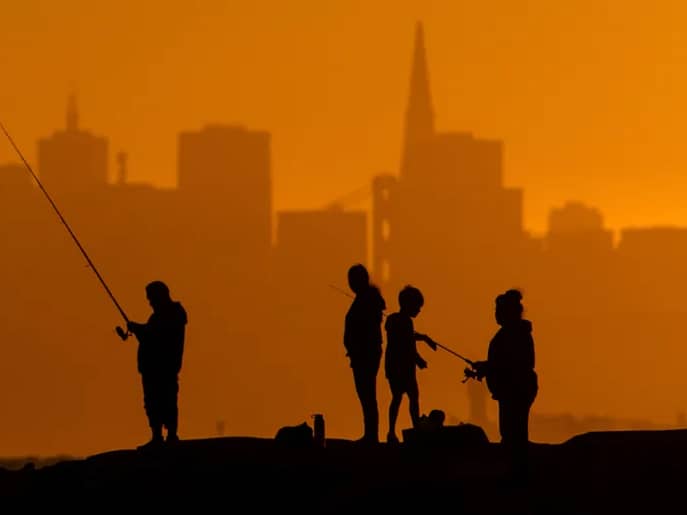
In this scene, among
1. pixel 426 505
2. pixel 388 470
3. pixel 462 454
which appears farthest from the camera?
pixel 462 454

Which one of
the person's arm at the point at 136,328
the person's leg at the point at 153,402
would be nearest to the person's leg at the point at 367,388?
the person's leg at the point at 153,402

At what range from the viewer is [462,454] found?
24.5 m

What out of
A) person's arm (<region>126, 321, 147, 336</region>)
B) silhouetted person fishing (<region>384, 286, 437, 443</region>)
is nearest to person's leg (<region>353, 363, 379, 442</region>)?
silhouetted person fishing (<region>384, 286, 437, 443</region>)

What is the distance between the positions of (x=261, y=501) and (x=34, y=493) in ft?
8.72

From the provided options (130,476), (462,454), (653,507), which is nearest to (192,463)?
(130,476)

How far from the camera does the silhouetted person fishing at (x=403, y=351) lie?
2536 centimetres

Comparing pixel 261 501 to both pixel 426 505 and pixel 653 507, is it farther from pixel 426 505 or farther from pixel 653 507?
pixel 653 507

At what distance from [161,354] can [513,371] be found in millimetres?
4228

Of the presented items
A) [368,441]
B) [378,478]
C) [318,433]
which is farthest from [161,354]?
[378,478]

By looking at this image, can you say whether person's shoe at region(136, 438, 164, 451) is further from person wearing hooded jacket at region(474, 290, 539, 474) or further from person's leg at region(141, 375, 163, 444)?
person wearing hooded jacket at region(474, 290, 539, 474)

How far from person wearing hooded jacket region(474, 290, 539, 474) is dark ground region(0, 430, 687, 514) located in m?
0.50

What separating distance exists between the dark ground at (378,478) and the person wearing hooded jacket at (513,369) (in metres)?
0.50

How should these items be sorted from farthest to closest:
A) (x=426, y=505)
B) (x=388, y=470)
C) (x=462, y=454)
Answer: (x=462, y=454) < (x=388, y=470) < (x=426, y=505)

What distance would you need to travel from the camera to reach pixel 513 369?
2170 cm
